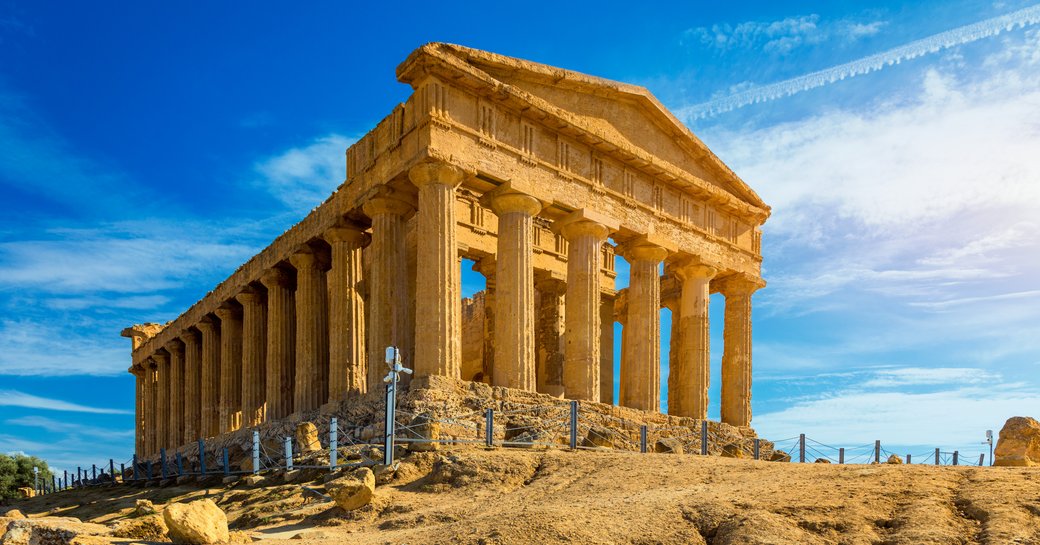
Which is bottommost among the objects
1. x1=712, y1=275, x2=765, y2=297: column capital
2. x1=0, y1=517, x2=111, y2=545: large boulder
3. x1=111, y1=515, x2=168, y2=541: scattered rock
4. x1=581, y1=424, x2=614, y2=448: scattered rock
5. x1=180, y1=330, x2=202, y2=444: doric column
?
x1=111, y1=515, x2=168, y2=541: scattered rock

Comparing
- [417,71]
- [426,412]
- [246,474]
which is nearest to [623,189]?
[417,71]

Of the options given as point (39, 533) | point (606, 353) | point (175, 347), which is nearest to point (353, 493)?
point (39, 533)

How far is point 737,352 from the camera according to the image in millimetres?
34656

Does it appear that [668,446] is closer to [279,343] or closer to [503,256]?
[503,256]

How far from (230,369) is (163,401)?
39.8 feet

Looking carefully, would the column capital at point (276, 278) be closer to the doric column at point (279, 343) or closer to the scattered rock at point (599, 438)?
the doric column at point (279, 343)

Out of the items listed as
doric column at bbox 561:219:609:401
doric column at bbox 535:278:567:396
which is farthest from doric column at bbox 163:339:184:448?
doric column at bbox 561:219:609:401

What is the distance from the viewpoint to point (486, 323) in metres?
36.2

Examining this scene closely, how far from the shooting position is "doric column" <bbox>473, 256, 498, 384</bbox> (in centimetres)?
3331

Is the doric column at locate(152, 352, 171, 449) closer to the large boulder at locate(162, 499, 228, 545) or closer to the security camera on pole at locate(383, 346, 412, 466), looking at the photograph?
the security camera on pole at locate(383, 346, 412, 466)

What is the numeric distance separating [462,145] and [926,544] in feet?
54.6

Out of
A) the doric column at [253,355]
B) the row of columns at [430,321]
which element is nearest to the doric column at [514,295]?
the row of columns at [430,321]

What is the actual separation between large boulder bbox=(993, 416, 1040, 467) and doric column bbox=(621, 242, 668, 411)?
32.1 feet

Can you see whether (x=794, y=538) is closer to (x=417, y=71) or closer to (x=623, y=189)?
(x=417, y=71)
